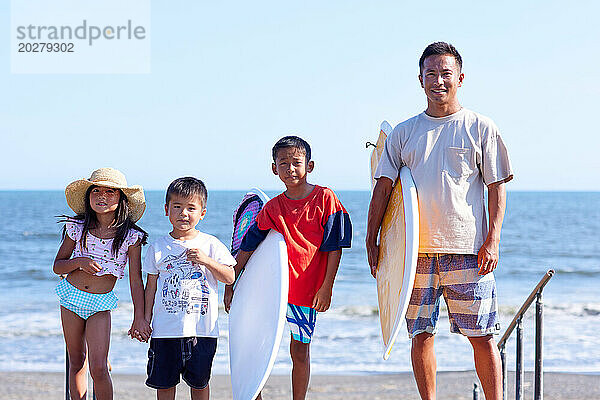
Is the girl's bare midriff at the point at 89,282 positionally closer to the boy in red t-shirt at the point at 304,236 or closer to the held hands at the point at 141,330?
the held hands at the point at 141,330

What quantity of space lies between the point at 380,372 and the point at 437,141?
5.14 metres

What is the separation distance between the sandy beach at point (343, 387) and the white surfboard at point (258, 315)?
3.15 meters

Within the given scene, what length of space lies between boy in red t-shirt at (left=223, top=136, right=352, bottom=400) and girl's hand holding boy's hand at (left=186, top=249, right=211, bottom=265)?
1.28 ft

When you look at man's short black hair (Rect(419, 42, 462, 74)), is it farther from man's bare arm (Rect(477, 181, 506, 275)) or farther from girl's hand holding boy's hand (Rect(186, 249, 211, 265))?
girl's hand holding boy's hand (Rect(186, 249, 211, 265))

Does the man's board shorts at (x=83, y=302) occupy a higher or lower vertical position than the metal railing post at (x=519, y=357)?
higher

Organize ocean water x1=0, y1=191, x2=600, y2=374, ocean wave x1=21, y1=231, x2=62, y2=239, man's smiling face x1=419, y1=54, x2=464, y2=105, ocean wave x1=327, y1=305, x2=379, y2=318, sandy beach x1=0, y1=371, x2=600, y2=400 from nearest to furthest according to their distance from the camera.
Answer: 1. man's smiling face x1=419, y1=54, x2=464, y2=105
2. sandy beach x1=0, y1=371, x2=600, y2=400
3. ocean water x1=0, y1=191, x2=600, y2=374
4. ocean wave x1=327, y1=305, x2=379, y2=318
5. ocean wave x1=21, y1=231, x2=62, y2=239

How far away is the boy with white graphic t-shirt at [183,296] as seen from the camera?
3020mm

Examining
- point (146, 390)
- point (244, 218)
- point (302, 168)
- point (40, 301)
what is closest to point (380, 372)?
point (146, 390)

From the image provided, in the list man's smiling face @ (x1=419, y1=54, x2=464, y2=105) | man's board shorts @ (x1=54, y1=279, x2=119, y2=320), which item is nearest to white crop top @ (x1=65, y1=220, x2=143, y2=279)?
man's board shorts @ (x1=54, y1=279, x2=119, y2=320)

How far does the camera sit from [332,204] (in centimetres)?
318

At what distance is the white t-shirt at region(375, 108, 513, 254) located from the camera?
2.87 meters

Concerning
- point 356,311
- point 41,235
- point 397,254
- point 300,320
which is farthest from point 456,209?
point 41,235

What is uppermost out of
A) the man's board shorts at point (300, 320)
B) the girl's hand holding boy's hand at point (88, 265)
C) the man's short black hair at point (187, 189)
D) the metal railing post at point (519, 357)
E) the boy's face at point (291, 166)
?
the boy's face at point (291, 166)

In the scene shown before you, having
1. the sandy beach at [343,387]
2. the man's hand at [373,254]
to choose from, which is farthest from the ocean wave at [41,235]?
the man's hand at [373,254]
